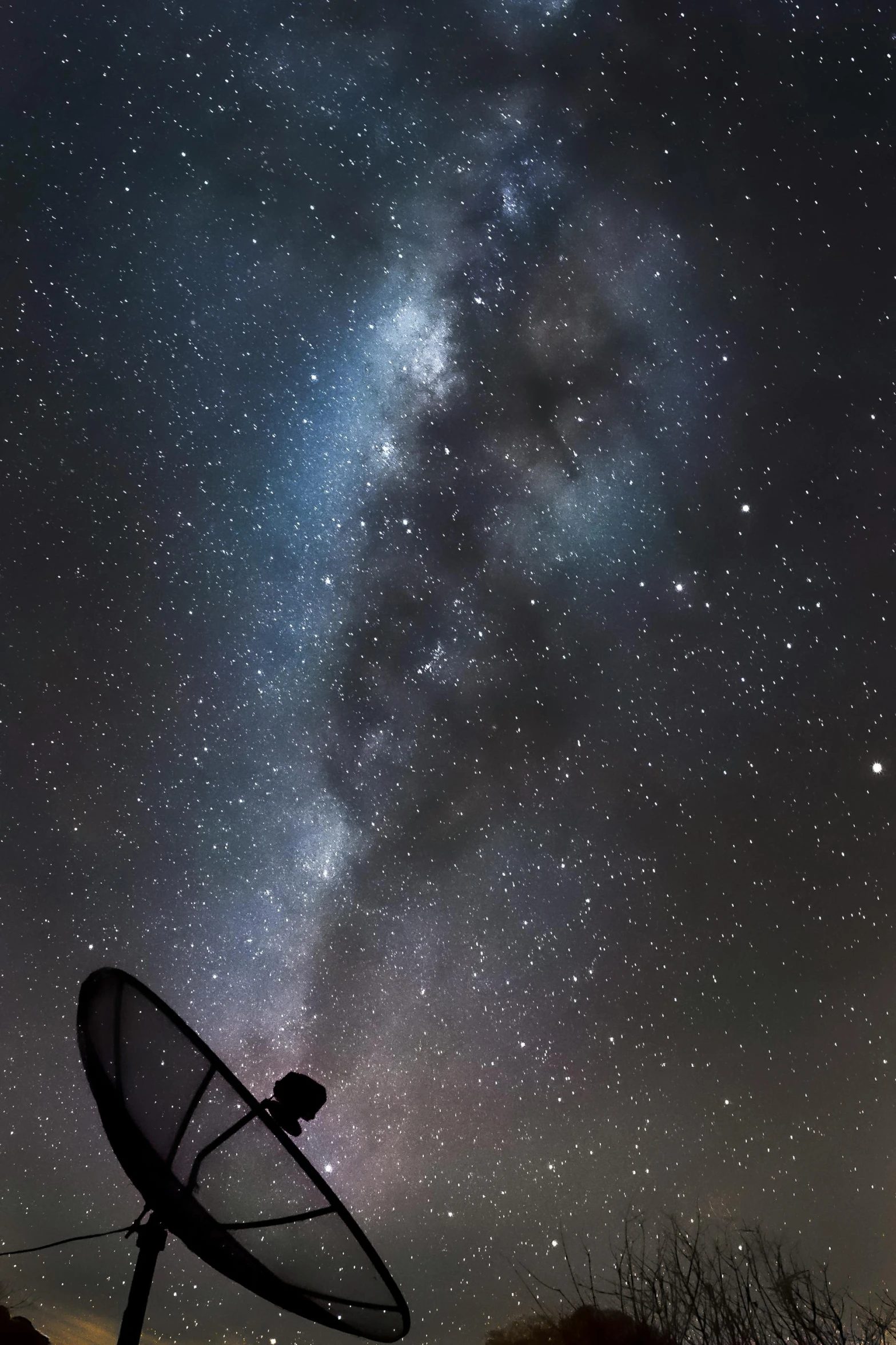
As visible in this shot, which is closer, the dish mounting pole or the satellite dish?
the dish mounting pole

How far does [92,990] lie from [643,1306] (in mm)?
28033

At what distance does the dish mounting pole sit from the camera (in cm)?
336

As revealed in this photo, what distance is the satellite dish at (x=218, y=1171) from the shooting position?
3.77 m

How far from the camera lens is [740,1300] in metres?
23.2

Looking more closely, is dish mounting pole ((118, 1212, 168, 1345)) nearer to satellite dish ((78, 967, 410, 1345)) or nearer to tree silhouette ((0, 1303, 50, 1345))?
satellite dish ((78, 967, 410, 1345))

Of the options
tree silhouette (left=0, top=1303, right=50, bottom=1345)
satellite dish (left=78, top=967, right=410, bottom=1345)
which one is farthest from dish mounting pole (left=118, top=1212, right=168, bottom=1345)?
tree silhouette (left=0, top=1303, right=50, bottom=1345)

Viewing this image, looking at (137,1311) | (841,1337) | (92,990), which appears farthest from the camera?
(841,1337)

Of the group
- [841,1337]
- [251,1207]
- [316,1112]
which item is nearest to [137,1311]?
[316,1112]

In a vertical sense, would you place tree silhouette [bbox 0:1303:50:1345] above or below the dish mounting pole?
above

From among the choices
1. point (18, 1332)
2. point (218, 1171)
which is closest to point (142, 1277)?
point (218, 1171)

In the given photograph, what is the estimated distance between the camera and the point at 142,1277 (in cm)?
352

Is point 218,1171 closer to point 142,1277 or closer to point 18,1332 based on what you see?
point 142,1277

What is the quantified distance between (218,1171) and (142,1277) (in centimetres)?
147

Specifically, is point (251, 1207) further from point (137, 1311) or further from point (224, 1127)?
point (137, 1311)
